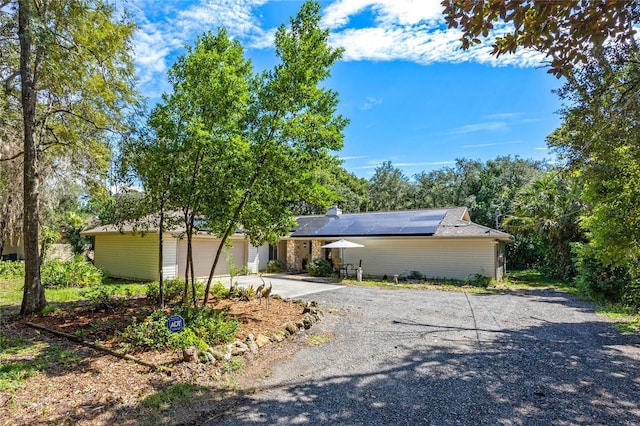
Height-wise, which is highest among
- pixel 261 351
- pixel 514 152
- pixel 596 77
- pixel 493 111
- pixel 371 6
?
pixel 514 152

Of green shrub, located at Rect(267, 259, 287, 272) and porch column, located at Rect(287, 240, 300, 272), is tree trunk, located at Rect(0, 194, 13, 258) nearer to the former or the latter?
green shrub, located at Rect(267, 259, 287, 272)

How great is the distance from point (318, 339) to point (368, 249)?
13.0 metres

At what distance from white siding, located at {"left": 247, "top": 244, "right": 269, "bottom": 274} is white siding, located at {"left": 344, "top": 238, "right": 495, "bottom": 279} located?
4965mm

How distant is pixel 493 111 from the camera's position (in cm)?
1647

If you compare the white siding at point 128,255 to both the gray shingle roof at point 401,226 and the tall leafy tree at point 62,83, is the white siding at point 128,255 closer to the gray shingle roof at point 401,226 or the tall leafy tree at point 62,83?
the tall leafy tree at point 62,83

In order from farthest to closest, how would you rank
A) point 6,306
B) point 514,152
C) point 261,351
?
point 514,152 < point 6,306 < point 261,351

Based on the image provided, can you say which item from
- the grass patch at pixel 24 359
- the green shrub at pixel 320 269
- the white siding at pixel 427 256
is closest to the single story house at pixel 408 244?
the white siding at pixel 427 256

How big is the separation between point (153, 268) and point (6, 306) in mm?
6022

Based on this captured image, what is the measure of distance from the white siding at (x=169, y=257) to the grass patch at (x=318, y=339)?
10.0 metres

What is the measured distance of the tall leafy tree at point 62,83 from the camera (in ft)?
25.2

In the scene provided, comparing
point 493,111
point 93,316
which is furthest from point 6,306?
point 493,111

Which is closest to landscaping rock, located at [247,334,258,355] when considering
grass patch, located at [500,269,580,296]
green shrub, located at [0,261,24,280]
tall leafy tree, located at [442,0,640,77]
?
tall leafy tree, located at [442,0,640,77]

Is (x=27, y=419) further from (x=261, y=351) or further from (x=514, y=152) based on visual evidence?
(x=514, y=152)

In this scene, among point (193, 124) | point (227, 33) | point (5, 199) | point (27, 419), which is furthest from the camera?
point (5, 199)
